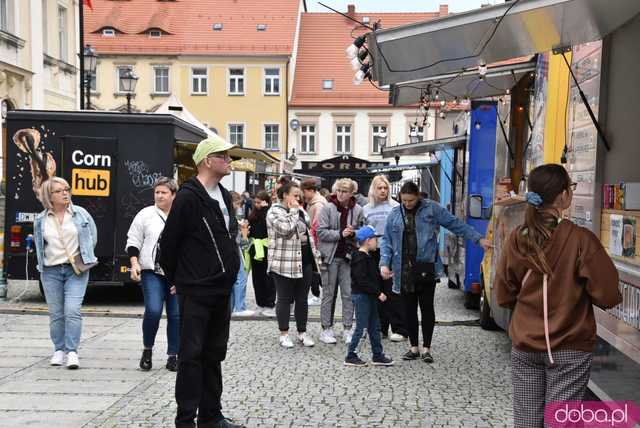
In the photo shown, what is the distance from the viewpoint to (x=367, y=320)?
723 centimetres

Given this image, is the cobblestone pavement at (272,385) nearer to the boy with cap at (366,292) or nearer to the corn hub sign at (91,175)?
the boy with cap at (366,292)

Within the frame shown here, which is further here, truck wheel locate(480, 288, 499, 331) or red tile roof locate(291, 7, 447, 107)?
red tile roof locate(291, 7, 447, 107)

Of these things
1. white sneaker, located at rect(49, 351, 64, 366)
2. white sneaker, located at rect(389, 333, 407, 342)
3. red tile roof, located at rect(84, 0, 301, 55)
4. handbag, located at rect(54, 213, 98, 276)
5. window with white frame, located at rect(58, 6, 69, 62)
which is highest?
red tile roof, located at rect(84, 0, 301, 55)

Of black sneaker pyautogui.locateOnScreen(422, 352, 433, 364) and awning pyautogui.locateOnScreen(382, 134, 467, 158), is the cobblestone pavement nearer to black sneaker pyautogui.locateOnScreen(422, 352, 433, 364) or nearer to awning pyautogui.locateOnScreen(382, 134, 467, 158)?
black sneaker pyautogui.locateOnScreen(422, 352, 433, 364)

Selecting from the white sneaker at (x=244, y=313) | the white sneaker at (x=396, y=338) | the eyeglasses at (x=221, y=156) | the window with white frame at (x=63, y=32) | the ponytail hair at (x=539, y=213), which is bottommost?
the white sneaker at (x=244, y=313)

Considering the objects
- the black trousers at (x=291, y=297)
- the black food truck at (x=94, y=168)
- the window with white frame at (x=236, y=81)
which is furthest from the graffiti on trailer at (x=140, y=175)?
the window with white frame at (x=236, y=81)

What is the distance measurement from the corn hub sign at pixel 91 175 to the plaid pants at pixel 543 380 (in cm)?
809

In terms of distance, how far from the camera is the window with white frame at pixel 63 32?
27844 mm

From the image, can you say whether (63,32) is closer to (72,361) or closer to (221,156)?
(72,361)

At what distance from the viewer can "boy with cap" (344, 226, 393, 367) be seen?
721 cm

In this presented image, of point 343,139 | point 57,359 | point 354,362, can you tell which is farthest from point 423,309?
point 343,139

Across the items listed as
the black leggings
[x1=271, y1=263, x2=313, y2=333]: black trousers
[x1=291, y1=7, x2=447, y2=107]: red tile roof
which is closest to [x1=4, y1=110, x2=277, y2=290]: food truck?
[x1=271, y1=263, x2=313, y2=333]: black trousers

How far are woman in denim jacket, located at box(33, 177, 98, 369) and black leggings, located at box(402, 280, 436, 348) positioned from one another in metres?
3.09

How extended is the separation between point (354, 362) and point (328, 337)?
123cm
